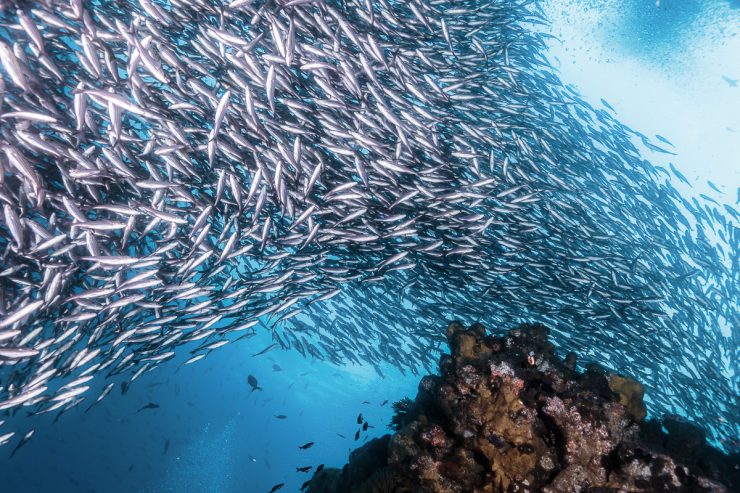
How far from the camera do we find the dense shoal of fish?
5.46 metres

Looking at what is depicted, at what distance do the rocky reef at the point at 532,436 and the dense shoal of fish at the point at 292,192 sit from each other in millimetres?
2797

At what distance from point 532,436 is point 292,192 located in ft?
17.3

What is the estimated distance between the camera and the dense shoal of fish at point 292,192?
5.46 meters

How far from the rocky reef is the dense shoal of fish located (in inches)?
110

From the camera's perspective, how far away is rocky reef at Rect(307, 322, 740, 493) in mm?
4727

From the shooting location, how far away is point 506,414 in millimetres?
5121

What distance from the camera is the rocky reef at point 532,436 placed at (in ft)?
15.5

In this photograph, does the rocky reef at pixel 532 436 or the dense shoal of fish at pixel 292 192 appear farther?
the dense shoal of fish at pixel 292 192

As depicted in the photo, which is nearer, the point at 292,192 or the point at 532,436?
the point at 532,436

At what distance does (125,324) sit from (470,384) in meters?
6.75

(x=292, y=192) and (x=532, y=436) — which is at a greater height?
(x=292, y=192)

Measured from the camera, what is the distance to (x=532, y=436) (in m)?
5.00

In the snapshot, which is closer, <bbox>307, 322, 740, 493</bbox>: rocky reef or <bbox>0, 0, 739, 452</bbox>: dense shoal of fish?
<bbox>307, 322, 740, 493</bbox>: rocky reef

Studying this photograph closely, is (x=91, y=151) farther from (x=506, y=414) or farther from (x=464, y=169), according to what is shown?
(x=464, y=169)
